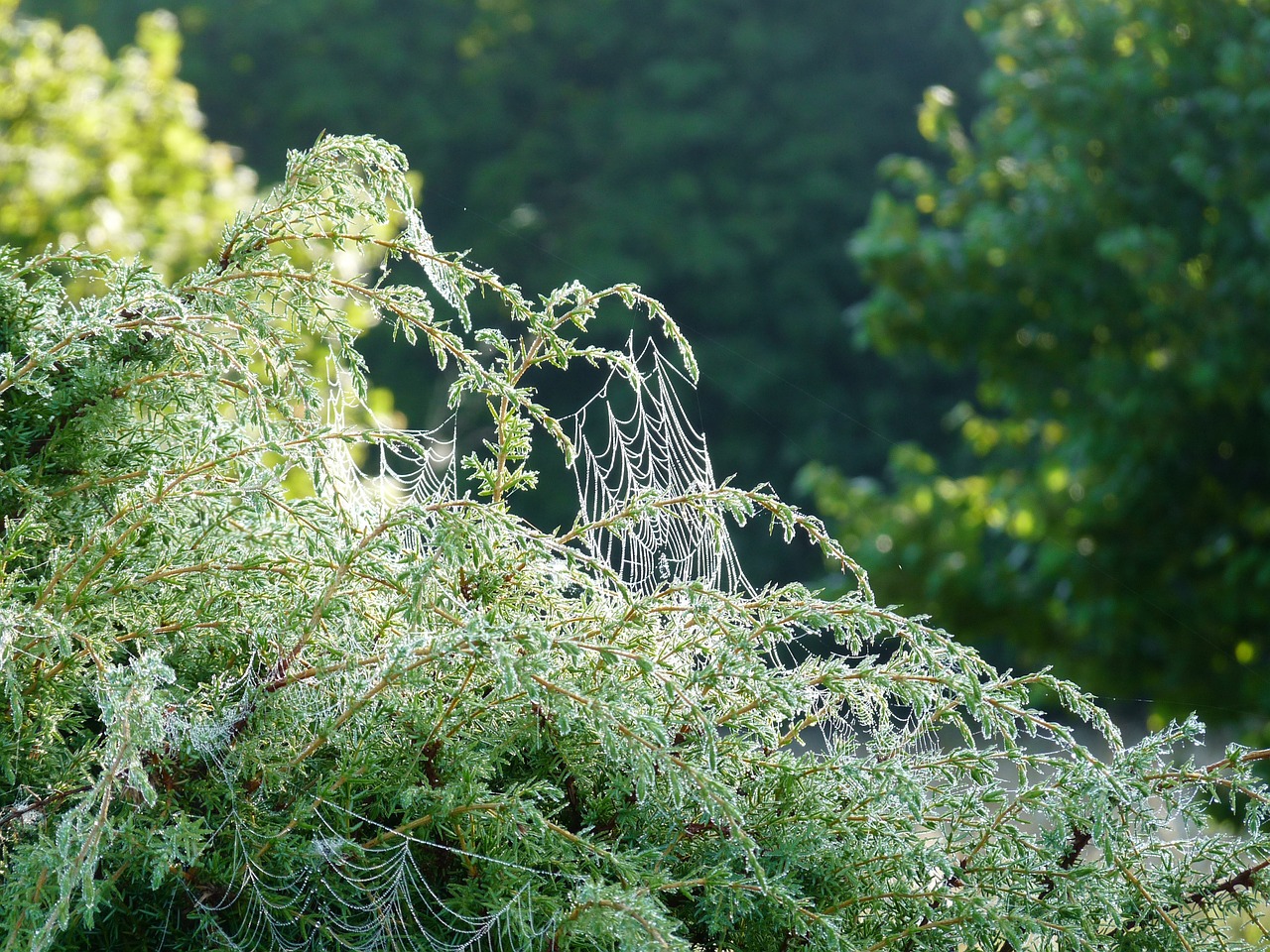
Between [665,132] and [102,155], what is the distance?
8.49 meters

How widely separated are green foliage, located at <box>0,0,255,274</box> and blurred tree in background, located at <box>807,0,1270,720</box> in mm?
3048

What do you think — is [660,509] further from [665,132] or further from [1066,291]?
[665,132]

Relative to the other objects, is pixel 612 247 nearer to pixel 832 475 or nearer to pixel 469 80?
pixel 469 80

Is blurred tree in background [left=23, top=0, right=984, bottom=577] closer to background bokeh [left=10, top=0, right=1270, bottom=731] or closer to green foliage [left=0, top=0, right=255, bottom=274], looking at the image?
background bokeh [left=10, top=0, right=1270, bottom=731]

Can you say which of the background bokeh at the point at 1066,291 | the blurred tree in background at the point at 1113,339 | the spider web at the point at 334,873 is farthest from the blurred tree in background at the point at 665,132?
the spider web at the point at 334,873

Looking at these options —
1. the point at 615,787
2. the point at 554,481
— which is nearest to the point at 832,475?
the point at 554,481

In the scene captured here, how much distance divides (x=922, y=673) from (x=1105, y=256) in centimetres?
469

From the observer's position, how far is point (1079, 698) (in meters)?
1.14

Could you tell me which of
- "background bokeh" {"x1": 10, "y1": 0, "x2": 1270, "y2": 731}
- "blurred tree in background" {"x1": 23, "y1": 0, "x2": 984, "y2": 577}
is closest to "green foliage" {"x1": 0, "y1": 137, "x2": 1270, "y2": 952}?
"background bokeh" {"x1": 10, "y1": 0, "x2": 1270, "y2": 731}

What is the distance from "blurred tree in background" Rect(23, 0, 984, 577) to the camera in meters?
12.7

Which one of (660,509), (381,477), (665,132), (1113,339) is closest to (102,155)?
(1113,339)

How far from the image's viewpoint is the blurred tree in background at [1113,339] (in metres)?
4.86

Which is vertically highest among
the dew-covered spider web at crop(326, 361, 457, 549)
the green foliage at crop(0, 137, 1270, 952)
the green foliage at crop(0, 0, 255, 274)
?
the green foliage at crop(0, 0, 255, 274)

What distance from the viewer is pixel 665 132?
523 inches
